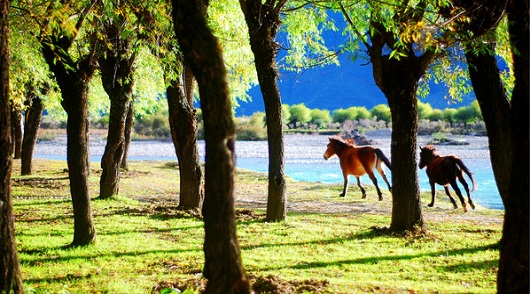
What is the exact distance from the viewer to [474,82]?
7824 mm

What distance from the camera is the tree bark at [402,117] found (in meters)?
9.94

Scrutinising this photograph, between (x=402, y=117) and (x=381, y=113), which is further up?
(x=381, y=113)

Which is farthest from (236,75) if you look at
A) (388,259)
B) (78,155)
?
(388,259)

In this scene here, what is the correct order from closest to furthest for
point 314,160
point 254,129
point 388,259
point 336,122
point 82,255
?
point 82,255 → point 388,259 → point 314,160 → point 254,129 → point 336,122

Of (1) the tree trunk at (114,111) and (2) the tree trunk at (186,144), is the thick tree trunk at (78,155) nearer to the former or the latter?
(2) the tree trunk at (186,144)

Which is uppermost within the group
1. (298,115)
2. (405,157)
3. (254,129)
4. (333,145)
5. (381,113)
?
(381,113)

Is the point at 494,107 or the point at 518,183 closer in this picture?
the point at 518,183

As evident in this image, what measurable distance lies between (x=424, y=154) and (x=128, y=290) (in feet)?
36.7

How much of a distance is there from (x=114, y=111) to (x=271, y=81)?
18.6 feet

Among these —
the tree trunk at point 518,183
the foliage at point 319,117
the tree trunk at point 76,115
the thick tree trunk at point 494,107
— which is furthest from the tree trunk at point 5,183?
the foliage at point 319,117

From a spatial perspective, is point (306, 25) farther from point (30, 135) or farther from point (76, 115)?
point (30, 135)

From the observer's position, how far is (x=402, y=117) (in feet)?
33.2

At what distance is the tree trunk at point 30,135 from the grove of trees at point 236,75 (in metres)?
2.04

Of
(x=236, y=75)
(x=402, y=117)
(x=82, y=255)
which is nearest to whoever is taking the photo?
(x=82, y=255)
